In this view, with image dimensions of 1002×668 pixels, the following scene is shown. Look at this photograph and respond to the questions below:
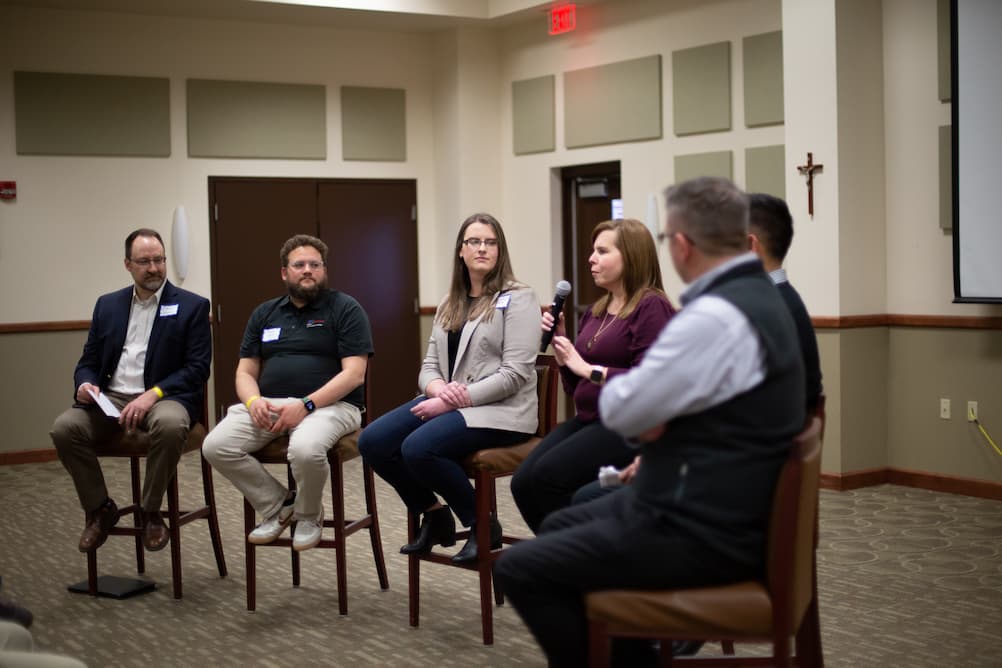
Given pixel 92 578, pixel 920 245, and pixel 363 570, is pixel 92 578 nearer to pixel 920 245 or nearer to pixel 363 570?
pixel 363 570

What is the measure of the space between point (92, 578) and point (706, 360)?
3.18m

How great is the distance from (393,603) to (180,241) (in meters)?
4.75

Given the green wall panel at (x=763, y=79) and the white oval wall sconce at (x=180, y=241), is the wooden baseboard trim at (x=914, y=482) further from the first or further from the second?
the white oval wall sconce at (x=180, y=241)

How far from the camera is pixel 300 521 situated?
416 centimetres

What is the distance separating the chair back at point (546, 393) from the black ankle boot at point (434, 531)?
1.51ft

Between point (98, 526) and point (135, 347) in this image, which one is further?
point (135, 347)

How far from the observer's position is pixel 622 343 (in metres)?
3.60

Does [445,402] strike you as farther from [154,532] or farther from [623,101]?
[623,101]

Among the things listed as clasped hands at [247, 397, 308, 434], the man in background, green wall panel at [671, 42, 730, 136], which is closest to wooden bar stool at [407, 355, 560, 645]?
clasped hands at [247, 397, 308, 434]

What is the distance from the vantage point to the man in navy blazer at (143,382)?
14.5ft

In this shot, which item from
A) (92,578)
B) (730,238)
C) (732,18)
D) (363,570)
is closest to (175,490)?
(92,578)

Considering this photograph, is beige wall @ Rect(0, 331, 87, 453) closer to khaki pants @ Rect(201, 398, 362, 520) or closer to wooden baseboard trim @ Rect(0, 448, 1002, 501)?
khaki pants @ Rect(201, 398, 362, 520)

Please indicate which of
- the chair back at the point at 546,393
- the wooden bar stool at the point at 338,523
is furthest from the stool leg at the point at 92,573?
the chair back at the point at 546,393

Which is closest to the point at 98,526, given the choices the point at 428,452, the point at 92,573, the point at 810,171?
the point at 92,573
